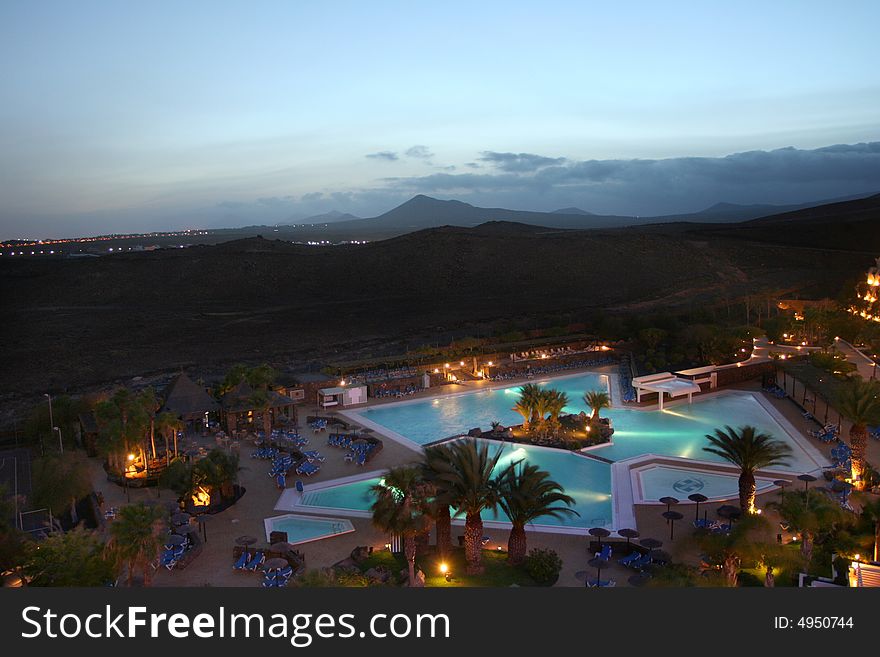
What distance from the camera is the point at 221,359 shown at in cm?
3475

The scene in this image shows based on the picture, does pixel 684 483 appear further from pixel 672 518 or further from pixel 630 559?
pixel 630 559

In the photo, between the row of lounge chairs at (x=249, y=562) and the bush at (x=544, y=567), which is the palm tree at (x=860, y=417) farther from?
the row of lounge chairs at (x=249, y=562)

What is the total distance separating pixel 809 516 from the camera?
440 inches

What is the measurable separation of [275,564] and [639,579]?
624 cm

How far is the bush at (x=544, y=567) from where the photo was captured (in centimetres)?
1123

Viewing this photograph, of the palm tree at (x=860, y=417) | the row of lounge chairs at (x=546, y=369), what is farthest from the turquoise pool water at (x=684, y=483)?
the row of lounge chairs at (x=546, y=369)

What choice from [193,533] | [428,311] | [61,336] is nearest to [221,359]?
[61,336]

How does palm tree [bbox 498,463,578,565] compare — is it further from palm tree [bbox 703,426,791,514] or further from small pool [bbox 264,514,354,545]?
palm tree [bbox 703,426,791,514]

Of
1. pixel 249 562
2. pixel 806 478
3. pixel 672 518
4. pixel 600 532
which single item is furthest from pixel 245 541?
pixel 806 478

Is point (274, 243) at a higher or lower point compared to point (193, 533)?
higher

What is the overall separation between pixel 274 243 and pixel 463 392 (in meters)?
70.4

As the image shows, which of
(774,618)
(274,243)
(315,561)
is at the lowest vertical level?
(315,561)

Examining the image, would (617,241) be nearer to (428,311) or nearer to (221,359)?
(428,311)

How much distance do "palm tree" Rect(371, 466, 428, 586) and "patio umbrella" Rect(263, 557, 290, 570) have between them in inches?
74.8
